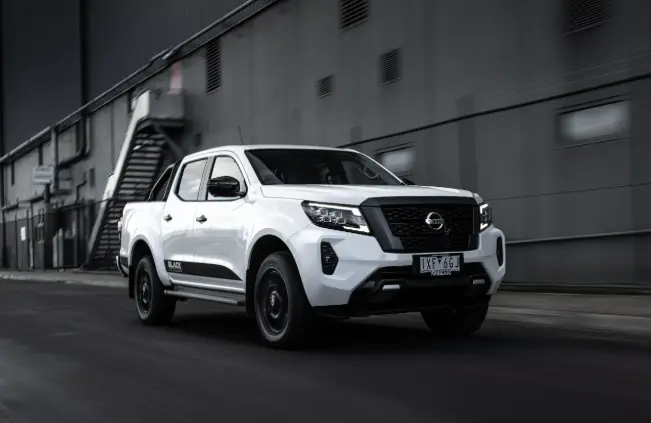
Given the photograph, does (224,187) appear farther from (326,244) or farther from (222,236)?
(326,244)

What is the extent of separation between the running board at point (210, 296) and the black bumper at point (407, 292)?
1277 mm

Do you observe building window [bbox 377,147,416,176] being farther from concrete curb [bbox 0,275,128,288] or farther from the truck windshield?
concrete curb [bbox 0,275,128,288]

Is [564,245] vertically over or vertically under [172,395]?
over

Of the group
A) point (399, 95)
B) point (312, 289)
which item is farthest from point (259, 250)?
point (399, 95)

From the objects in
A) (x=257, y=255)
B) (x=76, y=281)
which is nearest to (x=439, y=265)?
(x=257, y=255)

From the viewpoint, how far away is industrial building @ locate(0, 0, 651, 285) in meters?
11.3

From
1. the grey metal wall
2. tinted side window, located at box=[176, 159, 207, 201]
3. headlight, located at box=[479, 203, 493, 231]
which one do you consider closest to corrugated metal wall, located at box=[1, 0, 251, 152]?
the grey metal wall

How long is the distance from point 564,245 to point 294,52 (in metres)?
11.5

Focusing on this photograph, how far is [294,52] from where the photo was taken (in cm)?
2134

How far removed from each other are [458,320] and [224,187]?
2.56 meters

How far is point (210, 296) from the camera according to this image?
8344 mm

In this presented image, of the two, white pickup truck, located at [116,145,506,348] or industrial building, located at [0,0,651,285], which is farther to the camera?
industrial building, located at [0,0,651,285]

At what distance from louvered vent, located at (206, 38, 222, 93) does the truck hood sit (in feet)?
61.7

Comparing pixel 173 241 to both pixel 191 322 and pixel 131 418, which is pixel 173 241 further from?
pixel 131 418
